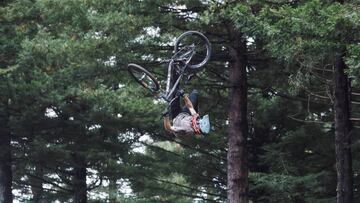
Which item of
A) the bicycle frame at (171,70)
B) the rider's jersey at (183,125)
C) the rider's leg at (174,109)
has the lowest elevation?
the rider's jersey at (183,125)

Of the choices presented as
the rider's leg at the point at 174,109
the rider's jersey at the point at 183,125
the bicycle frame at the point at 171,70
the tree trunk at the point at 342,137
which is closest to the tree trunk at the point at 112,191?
the tree trunk at the point at 342,137

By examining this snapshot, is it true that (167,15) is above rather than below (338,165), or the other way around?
above

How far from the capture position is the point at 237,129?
10953mm

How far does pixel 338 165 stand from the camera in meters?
9.30

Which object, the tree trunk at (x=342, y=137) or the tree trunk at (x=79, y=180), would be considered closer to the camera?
the tree trunk at (x=342, y=137)

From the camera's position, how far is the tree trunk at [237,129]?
1072 cm

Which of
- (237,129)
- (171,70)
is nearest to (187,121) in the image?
(171,70)

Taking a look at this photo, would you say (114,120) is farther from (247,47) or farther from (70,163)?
(247,47)

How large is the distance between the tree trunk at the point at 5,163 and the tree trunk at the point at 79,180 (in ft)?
5.70

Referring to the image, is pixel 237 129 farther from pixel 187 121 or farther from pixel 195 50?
pixel 187 121

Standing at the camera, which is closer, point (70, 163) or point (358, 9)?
point (358, 9)

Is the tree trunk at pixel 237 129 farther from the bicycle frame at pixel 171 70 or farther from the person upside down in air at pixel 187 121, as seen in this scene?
the person upside down in air at pixel 187 121

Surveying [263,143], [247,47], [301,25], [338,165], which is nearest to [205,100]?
[247,47]

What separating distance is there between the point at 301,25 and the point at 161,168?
9.48 metres
